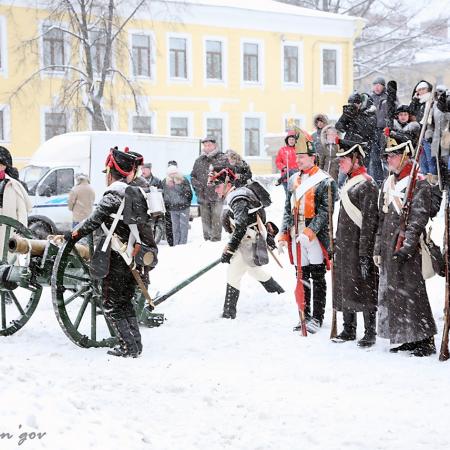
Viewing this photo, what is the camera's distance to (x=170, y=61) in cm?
3481

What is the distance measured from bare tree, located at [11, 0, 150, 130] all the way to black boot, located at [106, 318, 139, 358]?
839 inches

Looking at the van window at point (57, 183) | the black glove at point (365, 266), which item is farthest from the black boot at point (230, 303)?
the van window at point (57, 183)

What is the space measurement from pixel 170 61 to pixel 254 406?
29813 millimetres

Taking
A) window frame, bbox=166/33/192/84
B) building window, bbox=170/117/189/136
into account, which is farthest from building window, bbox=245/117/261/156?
window frame, bbox=166/33/192/84

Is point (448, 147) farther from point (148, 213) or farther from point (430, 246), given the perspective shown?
point (148, 213)

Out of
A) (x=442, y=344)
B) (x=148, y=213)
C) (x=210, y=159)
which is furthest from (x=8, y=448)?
(x=210, y=159)

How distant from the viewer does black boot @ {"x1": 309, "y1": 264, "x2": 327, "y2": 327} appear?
8.76 m

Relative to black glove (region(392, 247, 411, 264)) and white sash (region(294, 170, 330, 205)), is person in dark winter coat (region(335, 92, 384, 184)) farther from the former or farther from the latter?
black glove (region(392, 247, 411, 264))

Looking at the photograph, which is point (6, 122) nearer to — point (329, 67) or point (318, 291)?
point (329, 67)

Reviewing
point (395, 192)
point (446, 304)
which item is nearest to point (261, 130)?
point (395, 192)

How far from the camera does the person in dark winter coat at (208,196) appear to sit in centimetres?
1526

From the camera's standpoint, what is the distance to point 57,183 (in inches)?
728

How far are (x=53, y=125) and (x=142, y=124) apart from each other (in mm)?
3627

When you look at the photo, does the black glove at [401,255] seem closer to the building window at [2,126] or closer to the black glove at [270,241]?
the black glove at [270,241]
